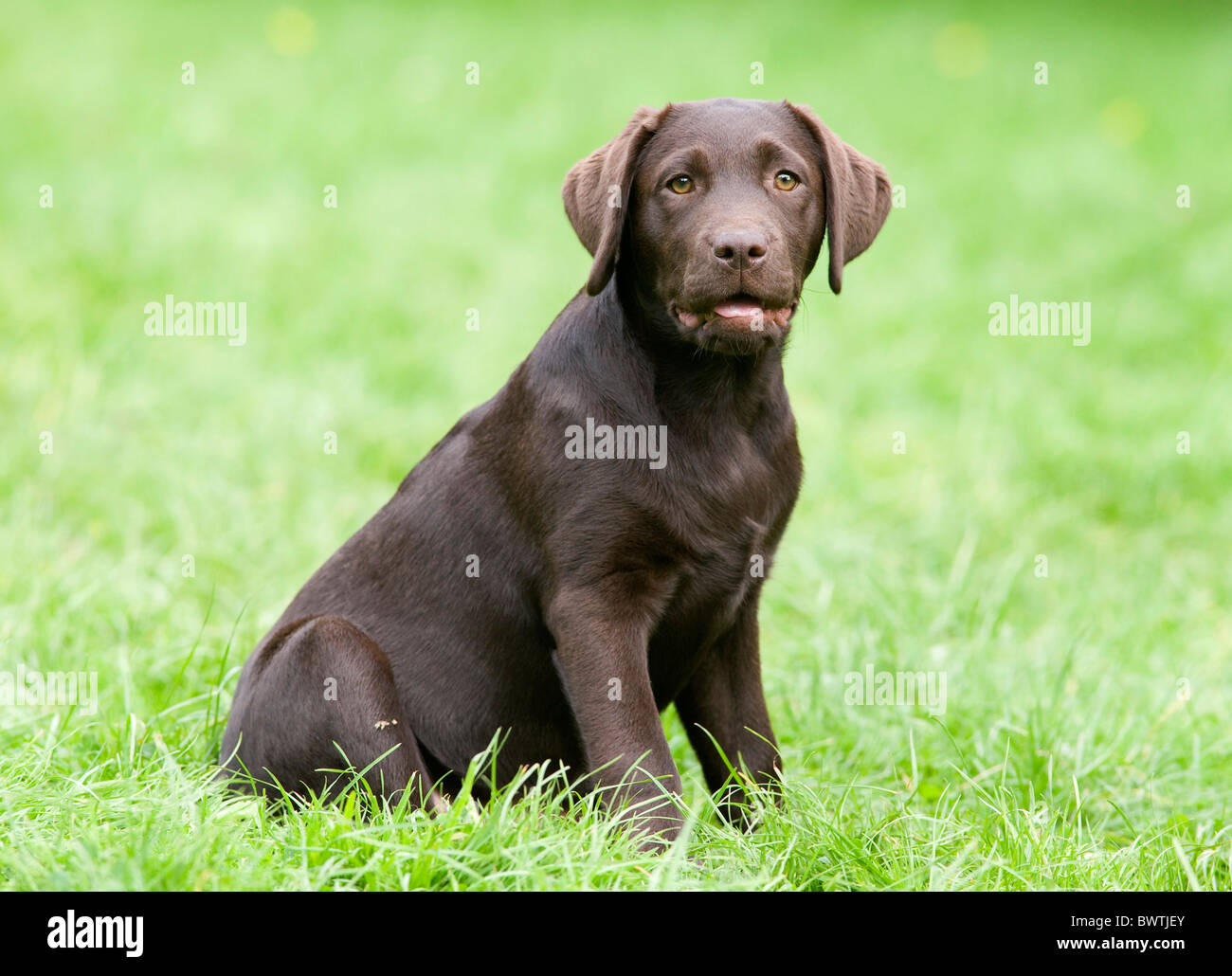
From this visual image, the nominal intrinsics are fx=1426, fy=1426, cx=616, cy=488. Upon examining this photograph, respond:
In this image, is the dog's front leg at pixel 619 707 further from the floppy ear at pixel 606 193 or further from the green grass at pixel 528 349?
the floppy ear at pixel 606 193

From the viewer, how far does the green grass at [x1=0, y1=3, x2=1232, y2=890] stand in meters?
3.04

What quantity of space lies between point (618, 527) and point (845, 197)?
95 cm

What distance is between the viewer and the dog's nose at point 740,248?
294 centimetres

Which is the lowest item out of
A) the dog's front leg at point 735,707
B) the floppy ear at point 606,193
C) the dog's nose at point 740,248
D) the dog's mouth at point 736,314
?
the dog's front leg at point 735,707

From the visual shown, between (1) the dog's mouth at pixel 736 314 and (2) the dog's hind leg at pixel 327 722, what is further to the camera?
(2) the dog's hind leg at pixel 327 722

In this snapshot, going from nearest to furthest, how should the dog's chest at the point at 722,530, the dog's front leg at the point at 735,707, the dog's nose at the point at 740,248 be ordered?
the dog's nose at the point at 740,248 → the dog's chest at the point at 722,530 → the dog's front leg at the point at 735,707

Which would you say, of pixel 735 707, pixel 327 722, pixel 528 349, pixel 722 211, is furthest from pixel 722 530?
pixel 528 349

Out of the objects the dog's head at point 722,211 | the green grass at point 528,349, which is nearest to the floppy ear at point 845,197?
the dog's head at point 722,211

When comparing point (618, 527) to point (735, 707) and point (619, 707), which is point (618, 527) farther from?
point (735, 707)

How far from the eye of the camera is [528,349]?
7.21 m

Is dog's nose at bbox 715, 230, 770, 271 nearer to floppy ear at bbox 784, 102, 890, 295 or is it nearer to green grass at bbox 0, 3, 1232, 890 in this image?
floppy ear at bbox 784, 102, 890, 295

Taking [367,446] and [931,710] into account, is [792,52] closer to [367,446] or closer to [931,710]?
[367,446]

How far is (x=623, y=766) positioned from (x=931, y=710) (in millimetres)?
1407
